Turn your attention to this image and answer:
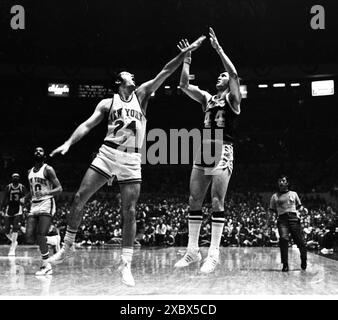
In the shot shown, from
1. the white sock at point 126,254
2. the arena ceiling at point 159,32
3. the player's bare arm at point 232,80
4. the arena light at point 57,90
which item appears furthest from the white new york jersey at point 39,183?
the arena light at point 57,90

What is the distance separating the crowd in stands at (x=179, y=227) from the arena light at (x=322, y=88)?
31.6 ft

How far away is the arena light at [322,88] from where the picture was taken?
3050 cm

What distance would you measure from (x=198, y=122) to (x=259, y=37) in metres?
6.82

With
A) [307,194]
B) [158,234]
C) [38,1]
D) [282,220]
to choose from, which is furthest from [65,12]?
[282,220]

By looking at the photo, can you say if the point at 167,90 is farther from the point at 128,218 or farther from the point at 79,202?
the point at 79,202

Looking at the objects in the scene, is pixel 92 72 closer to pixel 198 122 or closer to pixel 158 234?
pixel 198 122

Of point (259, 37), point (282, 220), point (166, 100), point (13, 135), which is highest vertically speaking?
point (259, 37)

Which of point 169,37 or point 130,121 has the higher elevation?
point 169,37

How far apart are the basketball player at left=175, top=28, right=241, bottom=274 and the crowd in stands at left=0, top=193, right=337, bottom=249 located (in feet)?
37.6

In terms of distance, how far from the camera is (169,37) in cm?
2925

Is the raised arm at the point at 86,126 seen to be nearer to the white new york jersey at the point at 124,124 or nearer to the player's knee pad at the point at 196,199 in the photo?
the white new york jersey at the point at 124,124
